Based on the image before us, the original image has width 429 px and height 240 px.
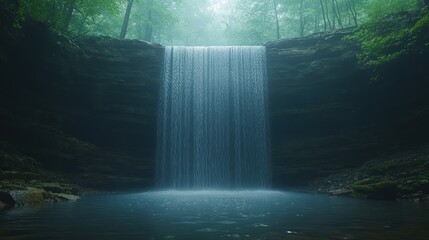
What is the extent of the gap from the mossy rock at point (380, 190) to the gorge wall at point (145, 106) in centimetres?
756

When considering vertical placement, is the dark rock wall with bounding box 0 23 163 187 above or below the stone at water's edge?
above

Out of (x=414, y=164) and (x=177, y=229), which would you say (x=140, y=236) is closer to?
(x=177, y=229)

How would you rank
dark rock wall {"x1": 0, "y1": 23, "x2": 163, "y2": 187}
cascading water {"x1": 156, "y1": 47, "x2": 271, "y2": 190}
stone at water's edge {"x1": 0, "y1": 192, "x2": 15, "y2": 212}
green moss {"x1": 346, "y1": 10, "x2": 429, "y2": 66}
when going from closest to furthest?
stone at water's edge {"x1": 0, "y1": 192, "x2": 15, "y2": 212} < green moss {"x1": 346, "y1": 10, "x2": 429, "y2": 66} < dark rock wall {"x1": 0, "y1": 23, "x2": 163, "y2": 187} < cascading water {"x1": 156, "y1": 47, "x2": 271, "y2": 190}

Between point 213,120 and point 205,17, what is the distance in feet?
95.5

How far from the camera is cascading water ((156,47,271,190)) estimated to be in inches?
906

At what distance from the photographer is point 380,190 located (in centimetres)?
1323

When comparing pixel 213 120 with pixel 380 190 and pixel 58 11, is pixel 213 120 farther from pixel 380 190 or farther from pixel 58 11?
pixel 58 11

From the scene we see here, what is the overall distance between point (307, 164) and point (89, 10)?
1777cm

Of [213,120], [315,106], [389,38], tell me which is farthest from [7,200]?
[315,106]

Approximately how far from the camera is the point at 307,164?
21969mm

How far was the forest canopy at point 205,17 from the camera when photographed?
22094 mm

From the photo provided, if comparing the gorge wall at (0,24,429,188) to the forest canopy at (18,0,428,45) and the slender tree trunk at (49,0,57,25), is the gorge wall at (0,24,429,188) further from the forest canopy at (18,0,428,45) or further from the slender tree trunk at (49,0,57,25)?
the forest canopy at (18,0,428,45)

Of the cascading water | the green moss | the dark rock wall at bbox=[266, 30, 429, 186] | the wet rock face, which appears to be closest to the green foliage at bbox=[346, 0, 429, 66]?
the green moss

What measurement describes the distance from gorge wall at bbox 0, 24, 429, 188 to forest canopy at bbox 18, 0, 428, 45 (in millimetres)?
2433
